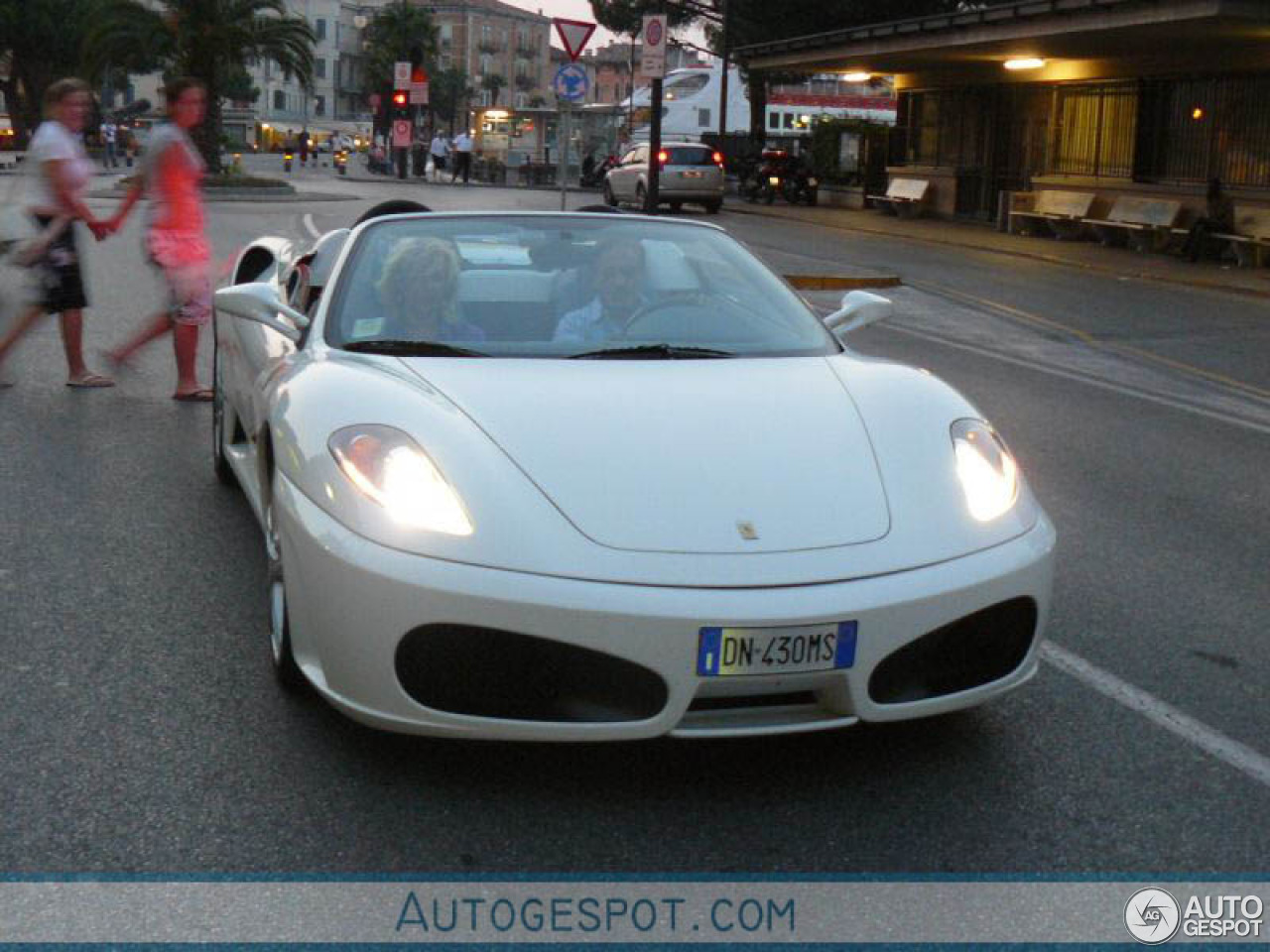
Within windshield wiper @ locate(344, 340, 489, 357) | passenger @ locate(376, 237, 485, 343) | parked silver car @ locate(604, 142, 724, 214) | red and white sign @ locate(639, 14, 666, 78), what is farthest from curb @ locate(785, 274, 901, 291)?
parked silver car @ locate(604, 142, 724, 214)

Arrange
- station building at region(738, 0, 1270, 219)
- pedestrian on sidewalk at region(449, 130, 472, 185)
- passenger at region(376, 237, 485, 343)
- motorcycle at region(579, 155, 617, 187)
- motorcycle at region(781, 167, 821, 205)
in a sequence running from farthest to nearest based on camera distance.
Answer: pedestrian on sidewalk at region(449, 130, 472, 185), motorcycle at region(579, 155, 617, 187), motorcycle at region(781, 167, 821, 205), station building at region(738, 0, 1270, 219), passenger at region(376, 237, 485, 343)

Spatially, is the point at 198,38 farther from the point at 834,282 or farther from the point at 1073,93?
the point at 834,282

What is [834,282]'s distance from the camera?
58.2 feet

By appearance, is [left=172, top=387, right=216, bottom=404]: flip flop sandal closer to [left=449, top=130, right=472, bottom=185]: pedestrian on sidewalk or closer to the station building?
the station building

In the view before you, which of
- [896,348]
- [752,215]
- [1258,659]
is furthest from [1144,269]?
[1258,659]

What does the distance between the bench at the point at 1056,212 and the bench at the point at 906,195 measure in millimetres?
4813

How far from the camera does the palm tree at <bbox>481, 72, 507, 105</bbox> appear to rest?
507ft

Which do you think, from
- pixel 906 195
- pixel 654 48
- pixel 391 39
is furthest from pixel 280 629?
pixel 391 39

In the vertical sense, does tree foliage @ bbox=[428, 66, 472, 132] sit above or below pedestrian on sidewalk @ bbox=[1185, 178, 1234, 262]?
above

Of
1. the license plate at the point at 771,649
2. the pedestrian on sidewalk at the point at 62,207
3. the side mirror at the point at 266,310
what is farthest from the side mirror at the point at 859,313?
the pedestrian on sidewalk at the point at 62,207

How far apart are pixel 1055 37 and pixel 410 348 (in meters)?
23.2

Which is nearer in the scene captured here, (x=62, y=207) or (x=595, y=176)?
(x=62, y=207)

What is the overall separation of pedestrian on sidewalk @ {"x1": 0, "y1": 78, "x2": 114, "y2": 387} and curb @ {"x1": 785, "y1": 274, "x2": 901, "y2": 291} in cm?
961
